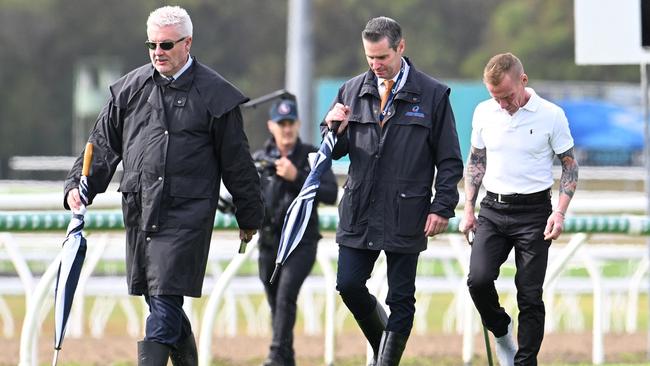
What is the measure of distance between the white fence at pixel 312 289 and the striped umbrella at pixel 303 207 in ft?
5.02

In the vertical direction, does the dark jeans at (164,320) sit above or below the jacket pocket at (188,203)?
below

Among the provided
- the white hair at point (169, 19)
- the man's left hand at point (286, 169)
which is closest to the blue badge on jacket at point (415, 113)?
the white hair at point (169, 19)

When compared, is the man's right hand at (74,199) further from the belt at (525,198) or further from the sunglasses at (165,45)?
the belt at (525,198)

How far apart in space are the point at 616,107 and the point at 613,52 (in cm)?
3498

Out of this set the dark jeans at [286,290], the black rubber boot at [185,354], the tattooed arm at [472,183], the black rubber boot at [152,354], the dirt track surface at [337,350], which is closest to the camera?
the black rubber boot at [152,354]

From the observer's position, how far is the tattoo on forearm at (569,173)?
8.28 m

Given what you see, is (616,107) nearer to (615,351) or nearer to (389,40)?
(615,351)

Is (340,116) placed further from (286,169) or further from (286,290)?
(286,290)

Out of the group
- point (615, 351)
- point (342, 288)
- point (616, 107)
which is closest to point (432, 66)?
point (616, 107)

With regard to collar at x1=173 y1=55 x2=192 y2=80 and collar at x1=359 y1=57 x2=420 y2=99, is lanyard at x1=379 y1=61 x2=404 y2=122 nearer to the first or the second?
collar at x1=359 y1=57 x2=420 y2=99

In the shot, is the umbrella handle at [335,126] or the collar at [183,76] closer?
the collar at [183,76]

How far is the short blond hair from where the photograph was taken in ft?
26.4

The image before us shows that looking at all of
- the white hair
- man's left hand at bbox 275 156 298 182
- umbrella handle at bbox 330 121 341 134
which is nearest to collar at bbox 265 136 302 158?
man's left hand at bbox 275 156 298 182

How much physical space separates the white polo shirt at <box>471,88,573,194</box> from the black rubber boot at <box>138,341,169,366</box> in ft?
6.27
